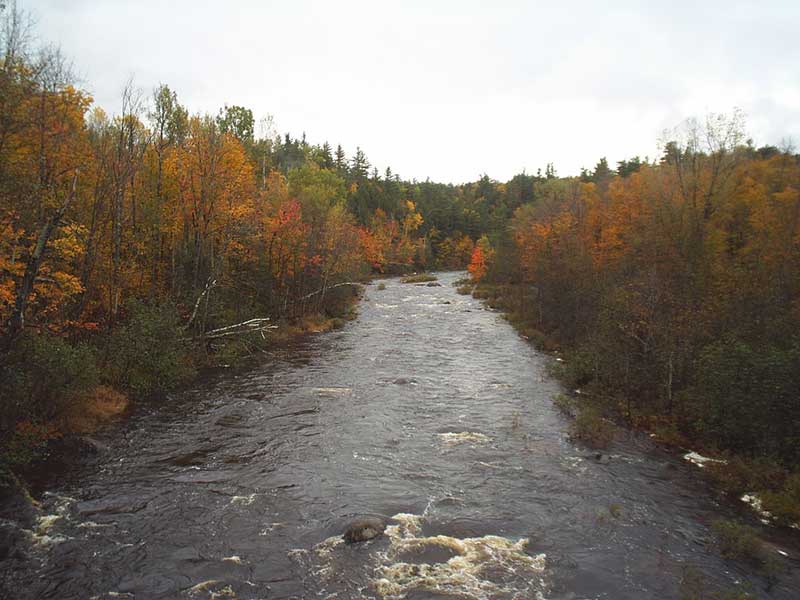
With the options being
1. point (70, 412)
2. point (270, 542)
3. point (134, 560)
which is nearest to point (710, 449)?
point (270, 542)

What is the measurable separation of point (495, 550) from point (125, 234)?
22270 millimetres

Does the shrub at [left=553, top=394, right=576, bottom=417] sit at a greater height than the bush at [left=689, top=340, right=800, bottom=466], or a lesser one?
lesser

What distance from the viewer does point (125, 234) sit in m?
24.9

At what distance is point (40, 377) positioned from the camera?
50.3ft

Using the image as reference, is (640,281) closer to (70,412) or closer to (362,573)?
(362,573)

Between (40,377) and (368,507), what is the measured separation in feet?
34.6

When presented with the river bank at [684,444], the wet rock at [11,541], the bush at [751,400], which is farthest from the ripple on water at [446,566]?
the bush at [751,400]

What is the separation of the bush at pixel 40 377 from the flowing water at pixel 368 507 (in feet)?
6.65

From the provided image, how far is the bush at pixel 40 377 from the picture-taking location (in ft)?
45.7

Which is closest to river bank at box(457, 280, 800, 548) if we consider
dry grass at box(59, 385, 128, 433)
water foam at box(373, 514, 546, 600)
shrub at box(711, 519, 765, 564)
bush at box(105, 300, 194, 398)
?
shrub at box(711, 519, 765, 564)

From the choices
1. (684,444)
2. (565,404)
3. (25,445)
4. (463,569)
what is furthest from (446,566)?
(565,404)

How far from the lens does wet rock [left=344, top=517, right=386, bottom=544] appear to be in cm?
1148

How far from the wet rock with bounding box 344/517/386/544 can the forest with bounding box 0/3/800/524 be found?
9340 millimetres

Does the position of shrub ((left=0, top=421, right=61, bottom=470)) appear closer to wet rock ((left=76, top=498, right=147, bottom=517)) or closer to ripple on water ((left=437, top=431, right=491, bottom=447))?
wet rock ((left=76, top=498, right=147, bottom=517))
